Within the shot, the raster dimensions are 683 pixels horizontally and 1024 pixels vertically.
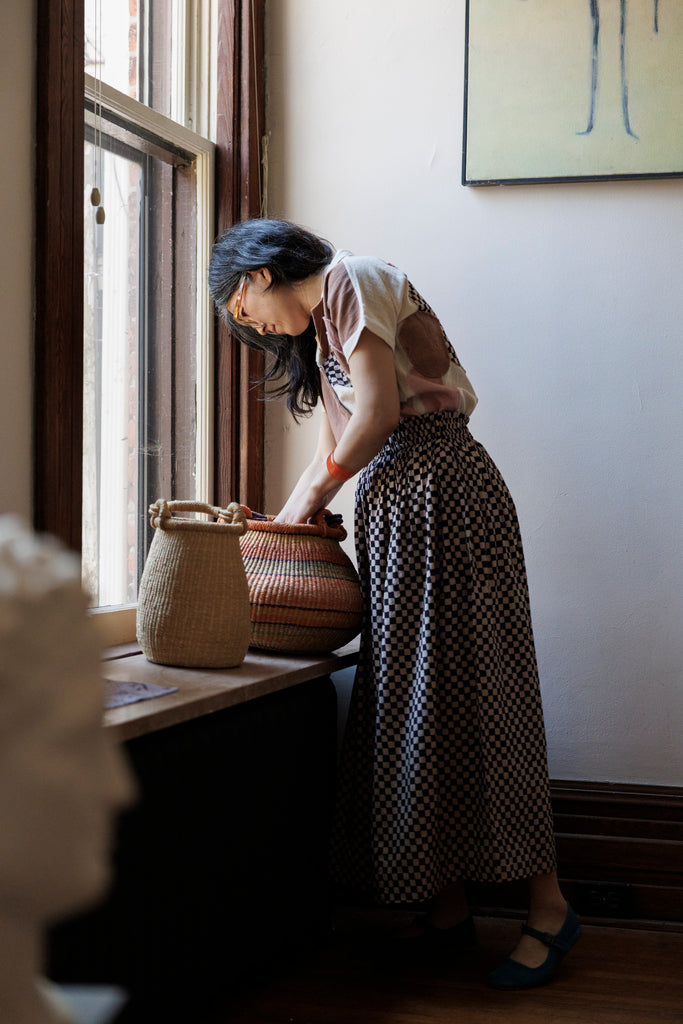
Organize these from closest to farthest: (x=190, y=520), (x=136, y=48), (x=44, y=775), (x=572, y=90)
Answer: (x=44, y=775), (x=190, y=520), (x=136, y=48), (x=572, y=90)

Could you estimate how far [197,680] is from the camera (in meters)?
1.59

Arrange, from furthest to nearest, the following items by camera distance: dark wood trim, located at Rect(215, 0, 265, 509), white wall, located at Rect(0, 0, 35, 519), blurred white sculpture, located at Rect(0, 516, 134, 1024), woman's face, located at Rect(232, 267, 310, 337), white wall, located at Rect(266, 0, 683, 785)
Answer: dark wood trim, located at Rect(215, 0, 265, 509), white wall, located at Rect(266, 0, 683, 785), woman's face, located at Rect(232, 267, 310, 337), white wall, located at Rect(0, 0, 35, 519), blurred white sculpture, located at Rect(0, 516, 134, 1024)

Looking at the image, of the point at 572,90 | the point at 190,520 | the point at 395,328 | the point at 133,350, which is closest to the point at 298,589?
the point at 190,520

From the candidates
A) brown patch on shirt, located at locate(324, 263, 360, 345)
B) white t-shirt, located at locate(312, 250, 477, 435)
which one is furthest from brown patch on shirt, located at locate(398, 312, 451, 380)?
brown patch on shirt, located at locate(324, 263, 360, 345)

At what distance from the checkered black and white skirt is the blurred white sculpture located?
1306 millimetres

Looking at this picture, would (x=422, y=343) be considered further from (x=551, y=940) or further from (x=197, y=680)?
(x=551, y=940)

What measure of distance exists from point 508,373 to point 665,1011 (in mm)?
1400

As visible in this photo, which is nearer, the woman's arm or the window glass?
the woman's arm

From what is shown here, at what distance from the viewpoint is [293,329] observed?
2072 millimetres

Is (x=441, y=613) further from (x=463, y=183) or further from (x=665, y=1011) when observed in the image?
(x=463, y=183)

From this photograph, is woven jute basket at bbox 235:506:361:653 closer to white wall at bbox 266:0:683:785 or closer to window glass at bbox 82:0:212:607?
window glass at bbox 82:0:212:607

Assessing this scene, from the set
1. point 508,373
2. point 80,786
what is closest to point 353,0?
point 508,373

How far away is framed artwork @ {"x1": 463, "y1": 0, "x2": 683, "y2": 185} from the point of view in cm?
234

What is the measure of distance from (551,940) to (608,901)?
16.5 inches
